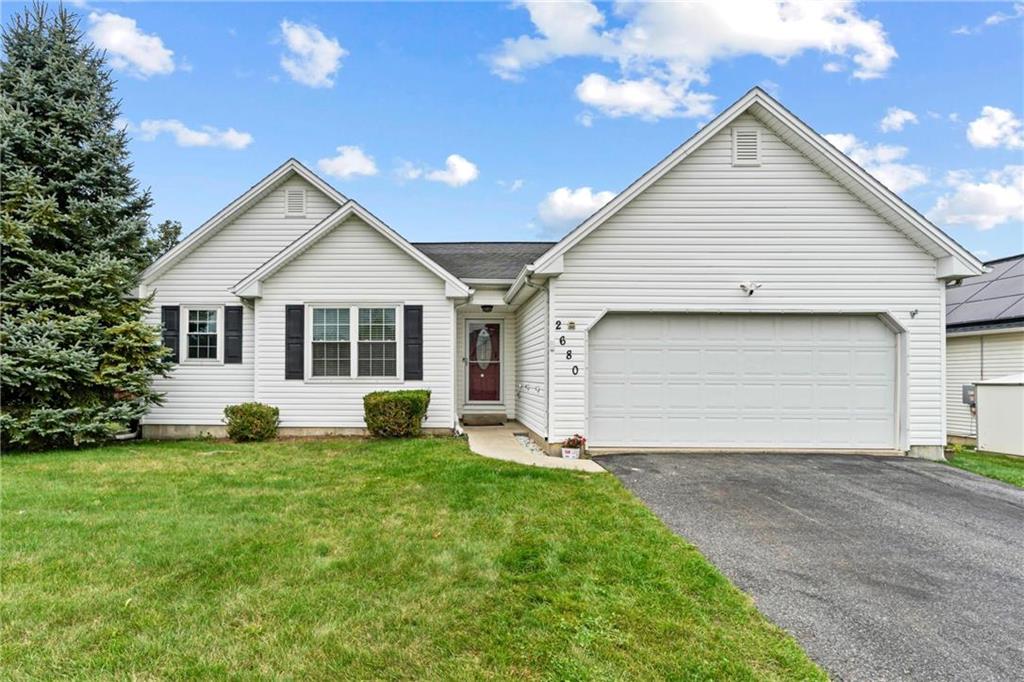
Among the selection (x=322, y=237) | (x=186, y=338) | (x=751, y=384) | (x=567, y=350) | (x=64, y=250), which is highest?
(x=322, y=237)

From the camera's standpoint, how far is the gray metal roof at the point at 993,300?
12225 mm

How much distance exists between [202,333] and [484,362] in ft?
20.5

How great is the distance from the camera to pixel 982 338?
1255 cm

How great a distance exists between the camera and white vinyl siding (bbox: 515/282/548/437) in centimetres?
925

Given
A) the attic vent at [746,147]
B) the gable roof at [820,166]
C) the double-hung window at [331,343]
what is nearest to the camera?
the gable roof at [820,166]

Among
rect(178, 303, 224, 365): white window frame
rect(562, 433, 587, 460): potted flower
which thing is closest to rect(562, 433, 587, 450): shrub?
rect(562, 433, 587, 460): potted flower

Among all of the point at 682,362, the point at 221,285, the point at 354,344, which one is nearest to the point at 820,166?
the point at 682,362

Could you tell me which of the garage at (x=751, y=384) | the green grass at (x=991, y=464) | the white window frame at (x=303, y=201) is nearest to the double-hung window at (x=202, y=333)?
the white window frame at (x=303, y=201)

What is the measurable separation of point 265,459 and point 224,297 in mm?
4709

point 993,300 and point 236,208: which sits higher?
point 236,208

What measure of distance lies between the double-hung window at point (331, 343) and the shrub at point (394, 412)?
1027mm

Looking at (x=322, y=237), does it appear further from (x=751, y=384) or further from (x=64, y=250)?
(x=751, y=384)

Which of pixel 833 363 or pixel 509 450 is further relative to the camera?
pixel 833 363

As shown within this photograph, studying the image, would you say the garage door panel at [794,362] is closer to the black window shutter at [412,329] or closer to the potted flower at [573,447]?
the potted flower at [573,447]
